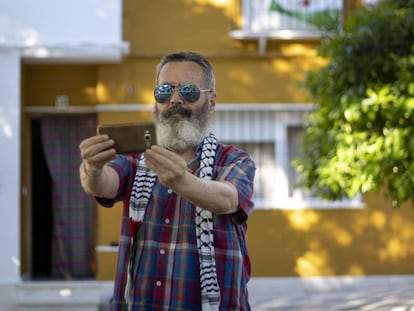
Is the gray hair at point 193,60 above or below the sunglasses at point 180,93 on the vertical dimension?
above

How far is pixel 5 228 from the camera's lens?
42.9 ft

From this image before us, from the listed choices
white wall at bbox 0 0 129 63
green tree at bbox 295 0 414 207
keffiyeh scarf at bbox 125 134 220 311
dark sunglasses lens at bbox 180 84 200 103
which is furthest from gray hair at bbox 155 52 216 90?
white wall at bbox 0 0 129 63

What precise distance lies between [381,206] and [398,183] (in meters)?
6.56

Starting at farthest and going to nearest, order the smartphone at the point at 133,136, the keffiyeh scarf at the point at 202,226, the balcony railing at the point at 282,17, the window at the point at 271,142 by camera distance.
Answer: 1. the window at the point at 271,142
2. the balcony railing at the point at 282,17
3. the keffiyeh scarf at the point at 202,226
4. the smartphone at the point at 133,136

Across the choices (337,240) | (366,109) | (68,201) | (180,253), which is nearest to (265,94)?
(337,240)

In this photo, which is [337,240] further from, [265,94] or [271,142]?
[265,94]

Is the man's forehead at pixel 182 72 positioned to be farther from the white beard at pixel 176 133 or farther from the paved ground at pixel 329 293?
the paved ground at pixel 329 293

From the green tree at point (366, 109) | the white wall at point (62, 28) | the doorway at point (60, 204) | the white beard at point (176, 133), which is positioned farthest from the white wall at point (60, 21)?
the white beard at point (176, 133)

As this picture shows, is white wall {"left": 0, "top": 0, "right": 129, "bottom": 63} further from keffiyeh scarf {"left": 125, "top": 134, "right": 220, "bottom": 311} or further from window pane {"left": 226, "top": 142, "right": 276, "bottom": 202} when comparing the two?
keffiyeh scarf {"left": 125, "top": 134, "right": 220, "bottom": 311}

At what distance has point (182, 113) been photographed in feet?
11.3

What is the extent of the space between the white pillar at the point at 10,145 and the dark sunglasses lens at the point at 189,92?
10.0 m

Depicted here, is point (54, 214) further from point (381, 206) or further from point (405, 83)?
point (405, 83)

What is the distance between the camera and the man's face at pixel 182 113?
341cm

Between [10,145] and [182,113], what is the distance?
10.1 meters
